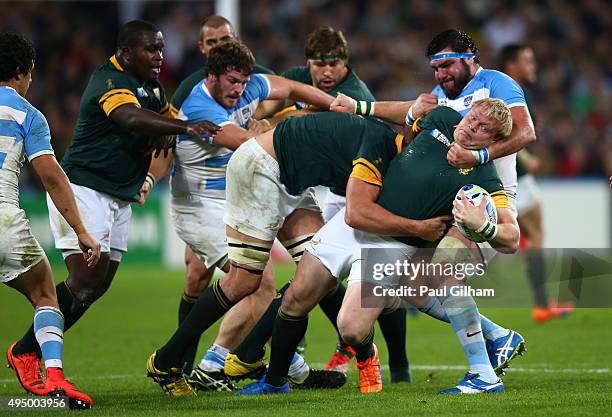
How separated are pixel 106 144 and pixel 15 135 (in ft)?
4.08

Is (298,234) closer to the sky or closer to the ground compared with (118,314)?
closer to the sky

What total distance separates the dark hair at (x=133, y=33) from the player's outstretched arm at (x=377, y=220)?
196 centimetres

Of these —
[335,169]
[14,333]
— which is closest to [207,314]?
[335,169]

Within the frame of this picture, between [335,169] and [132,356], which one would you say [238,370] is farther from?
[132,356]

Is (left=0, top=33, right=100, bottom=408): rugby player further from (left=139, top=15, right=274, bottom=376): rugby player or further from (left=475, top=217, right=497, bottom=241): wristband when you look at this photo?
(left=475, top=217, right=497, bottom=241): wristband

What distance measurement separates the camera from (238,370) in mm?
6938

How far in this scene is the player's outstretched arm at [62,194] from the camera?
20.3ft

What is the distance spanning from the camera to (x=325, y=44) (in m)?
8.31

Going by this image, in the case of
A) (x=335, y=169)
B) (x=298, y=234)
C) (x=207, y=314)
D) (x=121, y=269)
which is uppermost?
(x=335, y=169)

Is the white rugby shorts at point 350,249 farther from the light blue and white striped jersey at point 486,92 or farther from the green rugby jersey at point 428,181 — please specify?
the light blue and white striped jersey at point 486,92

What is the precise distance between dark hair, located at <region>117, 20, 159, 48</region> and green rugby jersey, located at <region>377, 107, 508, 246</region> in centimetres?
205

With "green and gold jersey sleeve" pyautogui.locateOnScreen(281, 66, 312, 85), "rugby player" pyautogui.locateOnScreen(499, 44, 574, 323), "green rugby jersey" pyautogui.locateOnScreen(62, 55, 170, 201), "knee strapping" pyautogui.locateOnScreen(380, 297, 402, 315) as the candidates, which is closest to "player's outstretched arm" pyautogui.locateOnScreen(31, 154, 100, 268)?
"green rugby jersey" pyautogui.locateOnScreen(62, 55, 170, 201)

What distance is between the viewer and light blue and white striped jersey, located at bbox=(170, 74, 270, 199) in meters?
7.73

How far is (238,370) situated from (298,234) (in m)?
0.98
